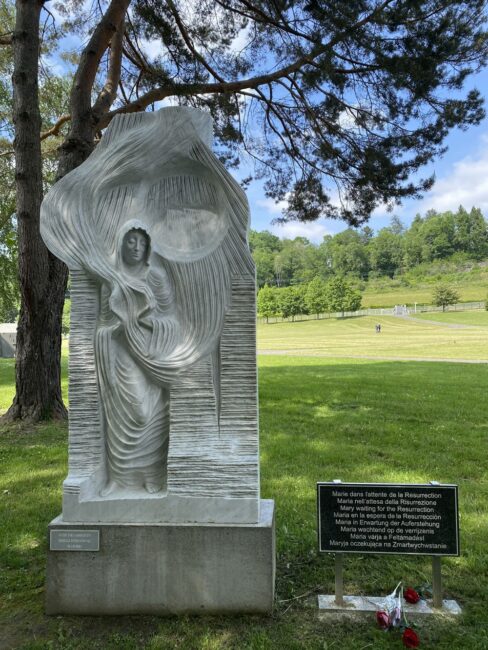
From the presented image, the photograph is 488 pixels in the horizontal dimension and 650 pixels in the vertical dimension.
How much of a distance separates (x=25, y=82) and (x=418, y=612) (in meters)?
8.48

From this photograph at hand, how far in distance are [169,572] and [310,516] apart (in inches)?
68.4

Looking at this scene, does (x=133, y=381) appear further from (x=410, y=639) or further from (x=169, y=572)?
(x=410, y=639)

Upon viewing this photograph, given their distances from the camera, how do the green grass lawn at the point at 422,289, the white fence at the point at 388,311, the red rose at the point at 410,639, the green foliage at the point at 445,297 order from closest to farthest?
the red rose at the point at 410,639, the green foliage at the point at 445,297, the white fence at the point at 388,311, the green grass lawn at the point at 422,289

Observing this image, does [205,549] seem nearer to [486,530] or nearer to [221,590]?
[221,590]

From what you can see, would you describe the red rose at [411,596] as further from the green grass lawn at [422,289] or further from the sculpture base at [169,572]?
the green grass lawn at [422,289]

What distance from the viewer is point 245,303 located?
3.04m

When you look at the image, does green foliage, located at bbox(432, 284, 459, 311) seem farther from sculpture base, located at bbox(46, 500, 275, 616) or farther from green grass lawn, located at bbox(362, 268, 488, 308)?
sculpture base, located at bbox(46, 500, 275, 616)

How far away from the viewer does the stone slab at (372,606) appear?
283 centimetres

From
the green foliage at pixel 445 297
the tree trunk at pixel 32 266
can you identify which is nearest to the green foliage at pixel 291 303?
the green foliage at pixel 445 297

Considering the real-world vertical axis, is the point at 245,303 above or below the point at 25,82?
below

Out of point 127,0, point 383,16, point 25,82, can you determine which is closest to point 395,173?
point 383,16

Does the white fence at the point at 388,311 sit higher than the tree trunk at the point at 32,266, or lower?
lower

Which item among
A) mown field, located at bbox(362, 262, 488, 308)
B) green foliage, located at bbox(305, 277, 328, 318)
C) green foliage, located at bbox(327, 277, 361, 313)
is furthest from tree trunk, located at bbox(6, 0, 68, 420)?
mown field, located at bbox(362, 262, 488, 308)

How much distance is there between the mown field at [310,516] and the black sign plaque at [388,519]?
0.40 m
